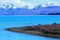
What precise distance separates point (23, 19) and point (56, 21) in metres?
1.17

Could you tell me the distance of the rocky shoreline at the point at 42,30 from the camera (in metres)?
7.21

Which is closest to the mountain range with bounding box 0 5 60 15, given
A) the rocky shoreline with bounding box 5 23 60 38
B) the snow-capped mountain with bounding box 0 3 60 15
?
the snow-capped mountain with bounding box 0 3 60 15

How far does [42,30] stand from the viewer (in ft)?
24.3

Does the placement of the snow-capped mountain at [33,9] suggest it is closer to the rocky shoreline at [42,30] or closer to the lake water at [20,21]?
the lake water at [20,21]

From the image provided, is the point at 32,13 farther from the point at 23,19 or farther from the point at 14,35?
the point at 14,35

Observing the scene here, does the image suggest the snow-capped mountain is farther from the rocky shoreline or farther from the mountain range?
the rocky shoreline

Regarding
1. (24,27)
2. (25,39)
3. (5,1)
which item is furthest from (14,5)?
(25,39)

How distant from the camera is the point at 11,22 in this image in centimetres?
780

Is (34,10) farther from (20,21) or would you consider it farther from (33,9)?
(20,21)

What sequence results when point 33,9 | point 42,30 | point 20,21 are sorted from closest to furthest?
point 42,30
point 33,9
point 20,21

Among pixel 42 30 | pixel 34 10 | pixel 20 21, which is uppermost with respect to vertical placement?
pixel 34 10

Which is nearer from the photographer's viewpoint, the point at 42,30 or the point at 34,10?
the point at 42,30

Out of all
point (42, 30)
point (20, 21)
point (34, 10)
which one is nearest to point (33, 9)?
point (34, 10)

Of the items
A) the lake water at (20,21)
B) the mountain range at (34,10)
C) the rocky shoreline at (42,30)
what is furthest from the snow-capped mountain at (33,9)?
the rocky shoreline at (42,30)
